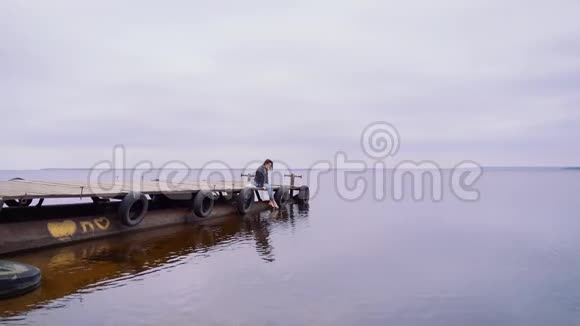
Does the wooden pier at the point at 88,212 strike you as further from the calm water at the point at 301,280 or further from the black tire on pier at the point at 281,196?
the black tire on pier at the point at 281,196

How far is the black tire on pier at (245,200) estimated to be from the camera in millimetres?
18266

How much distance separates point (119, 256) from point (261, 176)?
10.4 metres

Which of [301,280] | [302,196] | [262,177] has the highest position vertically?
[262,177]

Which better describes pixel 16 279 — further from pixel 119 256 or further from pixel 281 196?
pixel 281 196

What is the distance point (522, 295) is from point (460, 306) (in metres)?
1.80

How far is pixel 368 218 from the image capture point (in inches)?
820

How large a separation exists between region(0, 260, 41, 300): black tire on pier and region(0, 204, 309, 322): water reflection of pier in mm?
130

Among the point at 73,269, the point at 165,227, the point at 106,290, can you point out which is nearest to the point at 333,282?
the point at 106,290

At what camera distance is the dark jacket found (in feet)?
63.9

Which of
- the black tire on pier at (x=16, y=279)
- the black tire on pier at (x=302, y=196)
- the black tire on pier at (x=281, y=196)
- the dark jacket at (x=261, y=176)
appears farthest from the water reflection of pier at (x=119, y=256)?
the black tire on pier at (x=302, y=196)

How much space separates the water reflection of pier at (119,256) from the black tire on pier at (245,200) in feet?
8.48

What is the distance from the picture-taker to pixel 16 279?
638 centimetres

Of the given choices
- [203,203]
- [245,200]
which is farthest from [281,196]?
[203,203]

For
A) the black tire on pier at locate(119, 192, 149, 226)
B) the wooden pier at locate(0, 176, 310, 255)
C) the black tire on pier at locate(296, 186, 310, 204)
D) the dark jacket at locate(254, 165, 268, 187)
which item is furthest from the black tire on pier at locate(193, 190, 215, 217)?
the black tire on pier at locate(296, 186, 310, 204)
